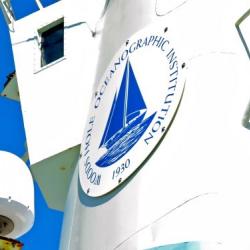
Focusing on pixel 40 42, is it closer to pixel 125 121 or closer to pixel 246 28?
pixel 125 121

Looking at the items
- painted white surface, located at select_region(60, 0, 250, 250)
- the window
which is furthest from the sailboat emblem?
the window

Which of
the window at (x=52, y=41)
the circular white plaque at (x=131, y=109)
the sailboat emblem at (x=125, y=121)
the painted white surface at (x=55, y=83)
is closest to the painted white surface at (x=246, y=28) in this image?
the circular white plaque at (x=131, y=109)

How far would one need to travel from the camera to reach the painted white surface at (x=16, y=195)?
598cm

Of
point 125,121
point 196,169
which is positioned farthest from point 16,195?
point 196,169

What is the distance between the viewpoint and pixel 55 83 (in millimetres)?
7324

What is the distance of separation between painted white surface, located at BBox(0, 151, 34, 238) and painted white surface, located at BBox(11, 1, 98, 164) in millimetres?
522

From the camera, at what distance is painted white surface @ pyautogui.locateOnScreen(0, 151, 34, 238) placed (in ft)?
19.6

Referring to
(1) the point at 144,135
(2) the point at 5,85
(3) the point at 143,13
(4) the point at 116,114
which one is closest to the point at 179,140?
(1) the point at 144,135

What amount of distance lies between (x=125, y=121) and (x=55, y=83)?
6.22ft

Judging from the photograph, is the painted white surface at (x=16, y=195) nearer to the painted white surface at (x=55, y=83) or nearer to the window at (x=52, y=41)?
the painted white surface at (x=55, y=83)

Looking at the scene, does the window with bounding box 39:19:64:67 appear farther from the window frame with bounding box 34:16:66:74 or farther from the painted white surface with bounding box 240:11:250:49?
the painted white surface with bounding box 240:11:250:49

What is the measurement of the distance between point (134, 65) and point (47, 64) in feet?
6.73

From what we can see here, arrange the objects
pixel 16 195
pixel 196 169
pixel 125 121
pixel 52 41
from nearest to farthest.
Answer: pixel 196 169, pixel 125 121, pixel 16 195, pixel 52 41

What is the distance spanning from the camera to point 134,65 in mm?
5805
